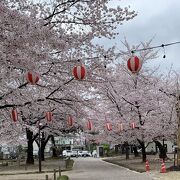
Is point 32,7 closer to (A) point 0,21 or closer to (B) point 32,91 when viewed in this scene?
(A) point 0,21

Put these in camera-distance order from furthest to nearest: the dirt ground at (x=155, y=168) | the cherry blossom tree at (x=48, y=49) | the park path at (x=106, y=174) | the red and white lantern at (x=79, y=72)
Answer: the park path at (x=106, y=174)
the dirt ground at (x=155, y=168)
the red and white lantern at (x=79, y=72)
the cherry blossom tree at (x=48, y=49)

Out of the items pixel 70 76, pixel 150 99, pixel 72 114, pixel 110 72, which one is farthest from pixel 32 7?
pixel 150 99

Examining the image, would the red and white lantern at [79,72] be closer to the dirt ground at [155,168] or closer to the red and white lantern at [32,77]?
the red and white lantern at [32,77]

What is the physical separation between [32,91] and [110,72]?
131 inches

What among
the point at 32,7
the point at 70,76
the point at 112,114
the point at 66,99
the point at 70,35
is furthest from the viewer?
the point at 112,114

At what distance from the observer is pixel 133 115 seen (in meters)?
36.4

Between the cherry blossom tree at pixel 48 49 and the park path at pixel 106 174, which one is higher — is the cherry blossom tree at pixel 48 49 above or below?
above

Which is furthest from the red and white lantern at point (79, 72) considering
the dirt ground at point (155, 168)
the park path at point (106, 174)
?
the park path at point (106, 174)

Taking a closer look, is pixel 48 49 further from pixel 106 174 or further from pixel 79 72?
pixel 106 174

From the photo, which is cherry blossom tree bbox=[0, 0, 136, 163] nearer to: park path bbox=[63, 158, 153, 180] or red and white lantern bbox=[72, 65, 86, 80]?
red and white lantern bbox=[72, 65, 86, 80]

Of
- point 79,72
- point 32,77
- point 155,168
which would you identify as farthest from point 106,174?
point 32,77

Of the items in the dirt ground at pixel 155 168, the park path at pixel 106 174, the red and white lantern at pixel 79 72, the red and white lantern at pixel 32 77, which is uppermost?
the red and white lantern at pixel 79 72

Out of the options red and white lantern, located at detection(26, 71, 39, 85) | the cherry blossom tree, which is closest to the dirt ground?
the cherry blossom tree

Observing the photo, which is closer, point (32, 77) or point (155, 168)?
point (32, 77)
